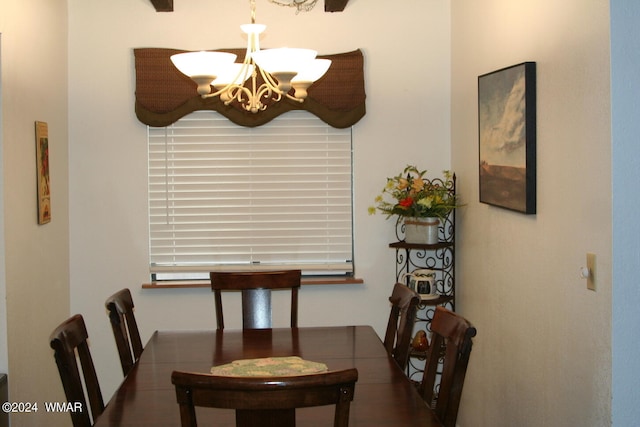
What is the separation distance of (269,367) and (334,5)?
2.46 metres

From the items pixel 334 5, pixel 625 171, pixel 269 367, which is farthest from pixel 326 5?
pixel 625 171

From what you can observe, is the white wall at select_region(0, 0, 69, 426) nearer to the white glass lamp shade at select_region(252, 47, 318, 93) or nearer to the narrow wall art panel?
the narrow wall art panel

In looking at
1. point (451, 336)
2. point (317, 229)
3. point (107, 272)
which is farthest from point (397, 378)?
point (107, 272)

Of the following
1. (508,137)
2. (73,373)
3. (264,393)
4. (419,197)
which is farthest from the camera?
(419,197)

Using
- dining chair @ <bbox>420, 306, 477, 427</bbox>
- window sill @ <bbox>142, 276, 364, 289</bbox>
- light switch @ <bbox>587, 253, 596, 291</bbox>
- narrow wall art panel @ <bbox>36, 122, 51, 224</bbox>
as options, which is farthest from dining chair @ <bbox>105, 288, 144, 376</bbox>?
light switch @ <bbox>587, 253, 596, 291</bbox>

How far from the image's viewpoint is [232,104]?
15.0 ft

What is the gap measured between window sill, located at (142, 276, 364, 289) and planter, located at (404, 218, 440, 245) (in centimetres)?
47

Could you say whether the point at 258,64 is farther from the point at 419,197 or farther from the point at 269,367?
the point at 419,197

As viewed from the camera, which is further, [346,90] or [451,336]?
[346,90]

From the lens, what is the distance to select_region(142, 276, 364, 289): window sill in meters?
4.61

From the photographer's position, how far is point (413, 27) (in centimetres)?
466

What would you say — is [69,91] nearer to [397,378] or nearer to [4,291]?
[4,291]

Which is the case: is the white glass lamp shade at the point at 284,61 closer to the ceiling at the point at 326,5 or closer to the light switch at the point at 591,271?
the light switch at the point at 591,271

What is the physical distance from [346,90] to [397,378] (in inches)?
89.6
